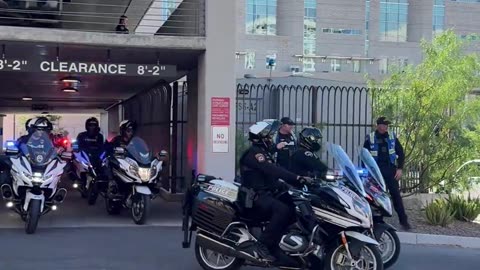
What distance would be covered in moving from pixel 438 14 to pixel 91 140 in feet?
201

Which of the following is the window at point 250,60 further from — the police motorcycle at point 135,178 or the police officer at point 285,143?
the police officer at point 285,143

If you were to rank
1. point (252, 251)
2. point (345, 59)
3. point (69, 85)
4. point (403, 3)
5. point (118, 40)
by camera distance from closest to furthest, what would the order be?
1. point (252, 251)
2. point (118, 40)
3. point (69, 85)
4. point (345, 59)
5. point (403, 3)

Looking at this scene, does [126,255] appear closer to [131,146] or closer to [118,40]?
[131,146]

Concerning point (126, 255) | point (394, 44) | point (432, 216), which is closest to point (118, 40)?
point (126, 255)

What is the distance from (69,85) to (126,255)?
7.64m

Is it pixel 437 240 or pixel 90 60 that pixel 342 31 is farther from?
pixel 437 240

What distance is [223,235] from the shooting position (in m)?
7.60

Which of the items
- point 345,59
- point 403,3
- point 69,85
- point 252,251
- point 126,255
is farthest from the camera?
point 403,3

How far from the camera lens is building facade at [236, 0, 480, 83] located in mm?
64312

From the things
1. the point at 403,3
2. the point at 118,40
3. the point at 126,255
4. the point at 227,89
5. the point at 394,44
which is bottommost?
the point at 126,255

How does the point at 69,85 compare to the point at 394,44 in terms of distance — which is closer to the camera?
the point at 69,85

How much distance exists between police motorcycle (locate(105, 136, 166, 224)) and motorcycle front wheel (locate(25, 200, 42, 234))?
1.75 meters

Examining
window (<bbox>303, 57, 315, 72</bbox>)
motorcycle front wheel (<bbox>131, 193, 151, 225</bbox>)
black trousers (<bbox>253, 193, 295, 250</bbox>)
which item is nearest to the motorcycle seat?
black trousers (<bbox>253, 193, 295, 250</bbox>)

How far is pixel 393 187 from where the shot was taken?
11.0 metres
